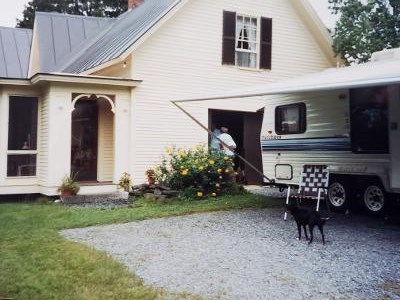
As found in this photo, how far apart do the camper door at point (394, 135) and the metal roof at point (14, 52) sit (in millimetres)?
15266

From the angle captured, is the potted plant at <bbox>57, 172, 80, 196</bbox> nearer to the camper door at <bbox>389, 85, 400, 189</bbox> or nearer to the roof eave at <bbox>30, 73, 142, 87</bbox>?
the roof eave at <bbox>30, 73, 142, 87</bbox>

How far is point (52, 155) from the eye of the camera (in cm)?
1269

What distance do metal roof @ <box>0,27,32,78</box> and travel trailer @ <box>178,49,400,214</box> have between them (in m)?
11.9

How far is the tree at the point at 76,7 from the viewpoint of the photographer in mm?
38844

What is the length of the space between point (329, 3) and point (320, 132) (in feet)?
34.7

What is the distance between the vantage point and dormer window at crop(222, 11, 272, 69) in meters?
15.9

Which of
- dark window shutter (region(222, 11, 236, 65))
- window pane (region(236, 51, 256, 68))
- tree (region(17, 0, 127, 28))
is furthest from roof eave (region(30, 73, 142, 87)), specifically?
tree (region(17, 0, 127, 28))

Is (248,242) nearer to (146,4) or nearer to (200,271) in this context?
(200,271)

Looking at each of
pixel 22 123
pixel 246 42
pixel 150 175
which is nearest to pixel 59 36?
pixel 22 123

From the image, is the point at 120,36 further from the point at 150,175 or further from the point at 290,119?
the point at 290,119

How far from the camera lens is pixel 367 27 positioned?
60.8 ft

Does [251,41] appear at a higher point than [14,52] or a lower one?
lower

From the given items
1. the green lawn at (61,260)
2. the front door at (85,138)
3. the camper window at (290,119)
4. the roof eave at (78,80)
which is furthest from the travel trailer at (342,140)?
the front door at (85,138)

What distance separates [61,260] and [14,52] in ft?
54.6
